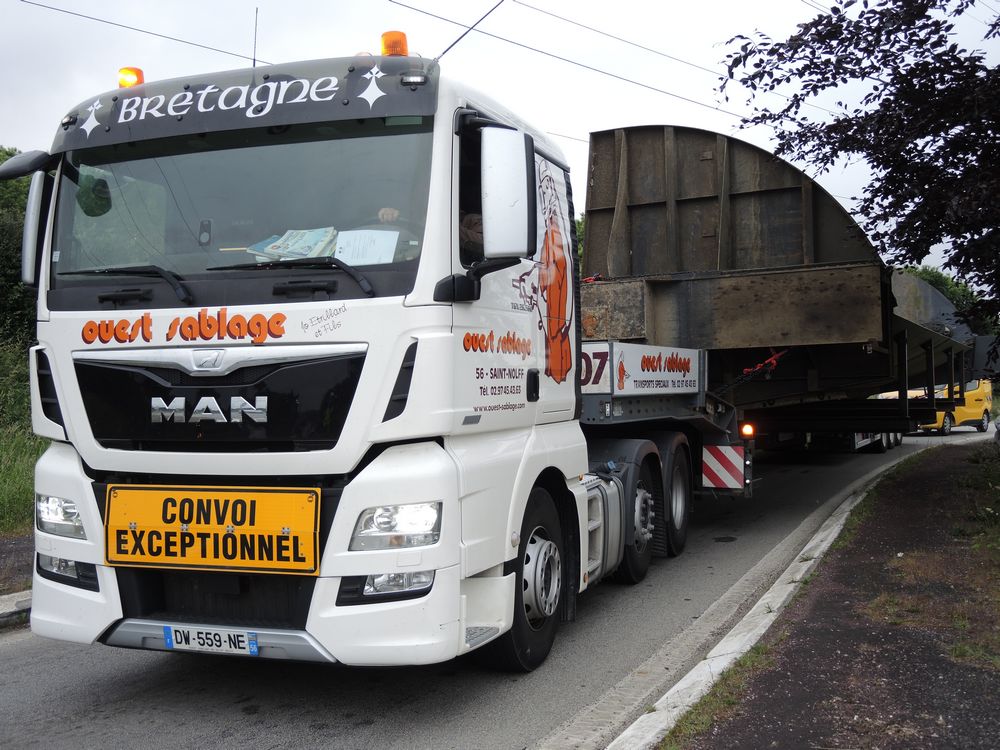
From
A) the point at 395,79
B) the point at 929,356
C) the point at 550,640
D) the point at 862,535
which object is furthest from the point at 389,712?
the point at 929,356

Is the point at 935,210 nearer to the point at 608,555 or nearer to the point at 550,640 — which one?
the point at 608,555

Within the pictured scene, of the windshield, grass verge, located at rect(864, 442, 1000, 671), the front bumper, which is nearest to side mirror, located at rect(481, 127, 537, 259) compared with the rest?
the windshield

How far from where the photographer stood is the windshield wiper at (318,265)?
392 centimetres

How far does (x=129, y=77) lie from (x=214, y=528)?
7.98 ft

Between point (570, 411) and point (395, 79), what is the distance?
7.48ft

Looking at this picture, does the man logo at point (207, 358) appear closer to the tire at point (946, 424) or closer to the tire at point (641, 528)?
the tire at point (641, 528)

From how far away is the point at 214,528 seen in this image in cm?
397

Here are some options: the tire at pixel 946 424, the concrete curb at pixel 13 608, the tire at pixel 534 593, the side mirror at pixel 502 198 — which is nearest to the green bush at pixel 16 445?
the concrete curb at pixel 13 608

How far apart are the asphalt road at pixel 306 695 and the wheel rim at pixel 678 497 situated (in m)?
1.71

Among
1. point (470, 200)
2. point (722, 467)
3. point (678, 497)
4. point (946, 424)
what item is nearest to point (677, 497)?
point (678, 497)

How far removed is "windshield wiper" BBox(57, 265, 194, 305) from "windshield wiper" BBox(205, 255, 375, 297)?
0.16m

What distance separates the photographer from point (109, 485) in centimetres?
417

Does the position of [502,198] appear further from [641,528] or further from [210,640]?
[641,528]

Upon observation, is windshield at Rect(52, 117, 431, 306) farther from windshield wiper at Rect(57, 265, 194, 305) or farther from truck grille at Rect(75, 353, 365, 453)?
truck grille at Rect(75, 353, 365, 453)
